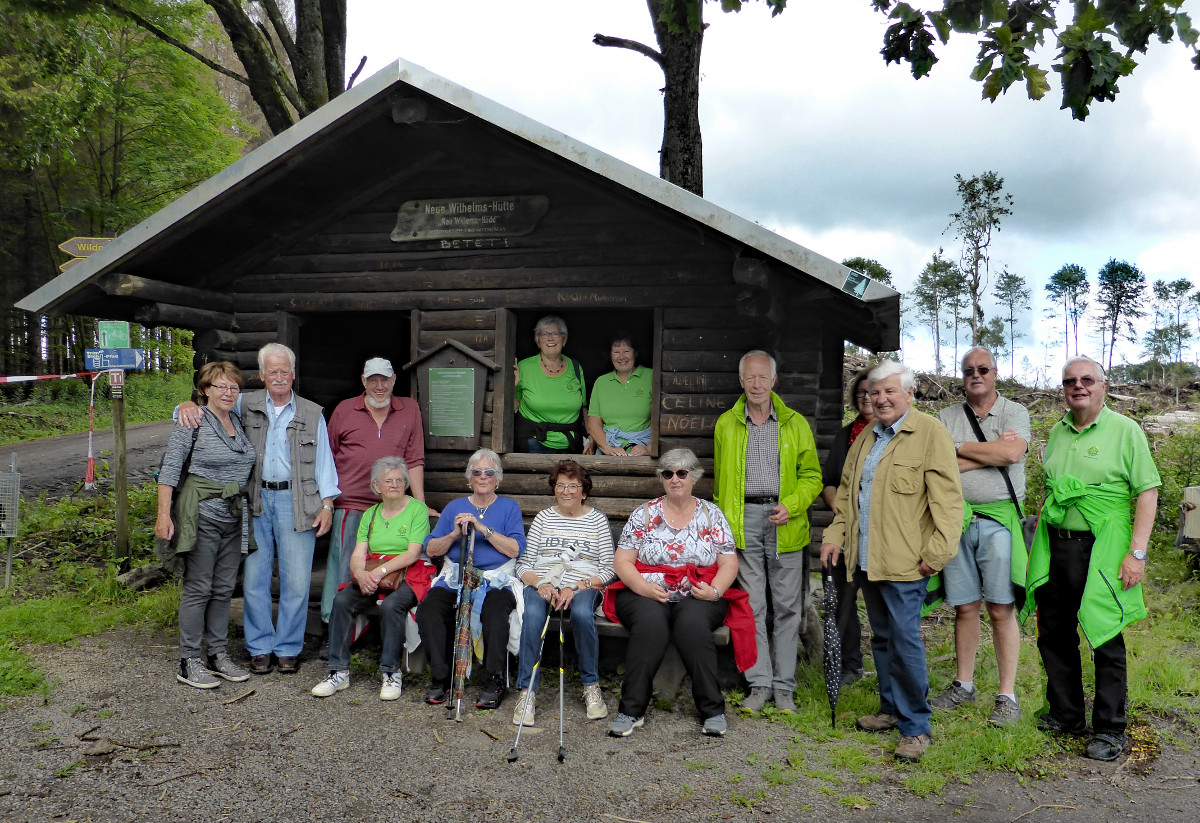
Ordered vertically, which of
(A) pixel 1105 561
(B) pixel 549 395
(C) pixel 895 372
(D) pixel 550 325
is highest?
(D) pixel 550 325

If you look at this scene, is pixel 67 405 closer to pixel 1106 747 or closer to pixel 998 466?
pixel 998 466

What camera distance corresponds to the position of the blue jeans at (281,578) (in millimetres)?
5102

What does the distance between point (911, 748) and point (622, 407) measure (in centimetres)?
287

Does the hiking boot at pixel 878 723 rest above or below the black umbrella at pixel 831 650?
below

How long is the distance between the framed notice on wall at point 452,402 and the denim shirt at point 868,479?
9.38 ft

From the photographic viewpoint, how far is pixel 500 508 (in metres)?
4.95

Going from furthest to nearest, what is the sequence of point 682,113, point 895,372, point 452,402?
point 682,113 → point 452,402 → point 895,372

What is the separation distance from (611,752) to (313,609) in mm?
2700

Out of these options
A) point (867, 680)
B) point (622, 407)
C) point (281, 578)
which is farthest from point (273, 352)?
point (867, 680)

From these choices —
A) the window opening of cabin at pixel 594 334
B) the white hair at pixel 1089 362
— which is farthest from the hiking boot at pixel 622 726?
the window opening of cabin at pixel 594 334

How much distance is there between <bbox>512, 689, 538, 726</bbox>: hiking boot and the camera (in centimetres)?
432

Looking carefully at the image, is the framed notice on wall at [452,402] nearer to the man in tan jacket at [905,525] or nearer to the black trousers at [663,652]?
the black trousers at [663,652]

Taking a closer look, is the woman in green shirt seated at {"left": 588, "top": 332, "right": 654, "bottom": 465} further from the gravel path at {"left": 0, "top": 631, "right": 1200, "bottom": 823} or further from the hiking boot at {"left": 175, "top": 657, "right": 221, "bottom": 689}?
the hiking boot at {"left": 175, "top": 657, "right": 221, "bottom": 689}

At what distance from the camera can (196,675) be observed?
490 cm
